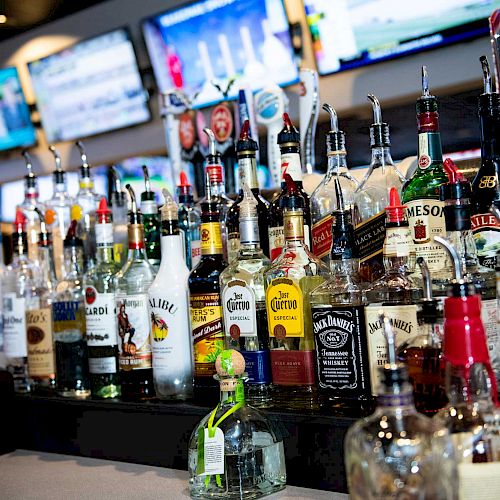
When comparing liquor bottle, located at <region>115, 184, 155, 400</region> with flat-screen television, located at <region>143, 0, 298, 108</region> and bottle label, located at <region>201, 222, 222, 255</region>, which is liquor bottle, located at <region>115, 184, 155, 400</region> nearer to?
bottle label, located at <region>201, 222, 222, 255</region>

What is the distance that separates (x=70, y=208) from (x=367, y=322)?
3.47ft

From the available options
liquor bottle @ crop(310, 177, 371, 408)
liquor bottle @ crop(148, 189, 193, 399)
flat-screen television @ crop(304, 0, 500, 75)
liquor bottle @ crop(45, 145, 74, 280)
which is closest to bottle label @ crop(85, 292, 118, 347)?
liquor bottle @ crop(148, 189, 193, 399)

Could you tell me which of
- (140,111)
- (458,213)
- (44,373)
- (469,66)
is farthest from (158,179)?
(458,213)

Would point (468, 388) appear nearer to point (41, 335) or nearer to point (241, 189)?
point (241, 189)

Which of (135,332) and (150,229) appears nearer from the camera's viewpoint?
(135,332)

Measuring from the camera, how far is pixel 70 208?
6.46 feet

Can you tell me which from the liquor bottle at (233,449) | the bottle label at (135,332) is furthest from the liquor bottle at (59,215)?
the liquor bottle at (233,449)

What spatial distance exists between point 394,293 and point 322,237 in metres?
0.26

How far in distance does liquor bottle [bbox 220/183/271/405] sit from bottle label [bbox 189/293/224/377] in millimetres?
30

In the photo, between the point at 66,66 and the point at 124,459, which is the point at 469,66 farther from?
the point at 66,66

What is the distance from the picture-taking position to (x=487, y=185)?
1177 mm

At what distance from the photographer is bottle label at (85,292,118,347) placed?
5.07ft

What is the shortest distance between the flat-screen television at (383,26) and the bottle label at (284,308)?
7.13ft

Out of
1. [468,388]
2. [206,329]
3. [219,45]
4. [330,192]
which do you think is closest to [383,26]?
[219,45]
